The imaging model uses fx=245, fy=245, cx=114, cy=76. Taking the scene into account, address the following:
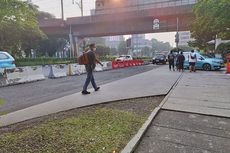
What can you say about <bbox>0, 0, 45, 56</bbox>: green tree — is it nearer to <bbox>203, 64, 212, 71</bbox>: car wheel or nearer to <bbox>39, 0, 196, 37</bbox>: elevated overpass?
<bbox>39, 0, 196, 37</bbox>: elevated overpass

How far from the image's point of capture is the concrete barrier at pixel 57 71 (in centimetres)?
1811

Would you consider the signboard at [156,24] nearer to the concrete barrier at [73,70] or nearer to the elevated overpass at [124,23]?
the elevated overpass at [124,23]

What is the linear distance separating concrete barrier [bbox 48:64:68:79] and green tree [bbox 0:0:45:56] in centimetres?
1381

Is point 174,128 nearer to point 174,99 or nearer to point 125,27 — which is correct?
point 174,99

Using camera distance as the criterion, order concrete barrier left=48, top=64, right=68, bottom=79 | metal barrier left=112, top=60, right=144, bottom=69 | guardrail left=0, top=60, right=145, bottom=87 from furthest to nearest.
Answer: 1. metal barrier left=112, top=60, right=144, bottom=69
2. concrete barrier left=48, top=64, right=68, bottom=79
3. guardrail left=0, top=60, right=145, bottom=87

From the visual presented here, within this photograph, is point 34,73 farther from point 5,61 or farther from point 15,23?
point 15,23

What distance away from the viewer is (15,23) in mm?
34188

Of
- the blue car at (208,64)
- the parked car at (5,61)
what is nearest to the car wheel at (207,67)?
the blue car at (208,64)

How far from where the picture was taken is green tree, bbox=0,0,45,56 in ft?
95.8

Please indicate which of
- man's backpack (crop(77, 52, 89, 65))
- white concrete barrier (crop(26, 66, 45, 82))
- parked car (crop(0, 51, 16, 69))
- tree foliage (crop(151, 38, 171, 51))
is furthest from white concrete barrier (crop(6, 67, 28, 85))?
tree foliage (crop(151, 38, 171, 51))

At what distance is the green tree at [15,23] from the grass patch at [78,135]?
88.1ft

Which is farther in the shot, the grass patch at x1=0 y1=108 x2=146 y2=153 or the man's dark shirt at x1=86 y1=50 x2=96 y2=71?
the man's dark shirt at x1=86 y1=50 x2=96 y2=71

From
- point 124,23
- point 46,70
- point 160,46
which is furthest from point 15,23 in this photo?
point 160,46

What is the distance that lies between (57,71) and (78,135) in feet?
48.3
